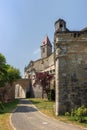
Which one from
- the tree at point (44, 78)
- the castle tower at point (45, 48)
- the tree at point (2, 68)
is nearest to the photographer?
the tree at point (2, 68)

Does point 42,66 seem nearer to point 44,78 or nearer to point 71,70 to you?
point 44,78

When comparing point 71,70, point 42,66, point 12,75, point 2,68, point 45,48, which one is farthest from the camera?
point 45,48

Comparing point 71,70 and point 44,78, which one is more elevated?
point 44,78

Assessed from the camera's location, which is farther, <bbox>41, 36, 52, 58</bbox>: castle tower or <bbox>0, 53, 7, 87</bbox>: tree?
<bbox>41, 36, 52, 58</bbox>: castle tower

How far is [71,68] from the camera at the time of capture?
18.8 meters

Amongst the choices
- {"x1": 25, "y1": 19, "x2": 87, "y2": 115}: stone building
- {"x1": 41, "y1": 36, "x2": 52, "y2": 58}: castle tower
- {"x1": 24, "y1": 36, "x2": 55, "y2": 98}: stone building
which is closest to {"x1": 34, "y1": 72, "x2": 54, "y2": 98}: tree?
{"x1": 24, "y1": 36, "x2": 55, "y2": 98}: stone building

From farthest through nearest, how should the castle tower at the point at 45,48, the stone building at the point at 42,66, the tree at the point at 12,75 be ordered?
the castle tower at the point at 45,48
the stone building at the point at 42,66
the tree at the point at 12,75

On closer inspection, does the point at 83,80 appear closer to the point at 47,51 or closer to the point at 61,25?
the point at 61,25

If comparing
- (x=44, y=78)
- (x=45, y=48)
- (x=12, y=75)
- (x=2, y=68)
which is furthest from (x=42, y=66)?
(x=2, y=68)

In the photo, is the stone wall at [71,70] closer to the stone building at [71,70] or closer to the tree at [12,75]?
the stone building at [71,70]

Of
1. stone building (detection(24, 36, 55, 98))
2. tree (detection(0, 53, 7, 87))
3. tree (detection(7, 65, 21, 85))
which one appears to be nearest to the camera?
tree (detection(0, 53, 7, 87))

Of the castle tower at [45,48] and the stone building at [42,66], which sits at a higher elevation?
the castle tower at [45,48]

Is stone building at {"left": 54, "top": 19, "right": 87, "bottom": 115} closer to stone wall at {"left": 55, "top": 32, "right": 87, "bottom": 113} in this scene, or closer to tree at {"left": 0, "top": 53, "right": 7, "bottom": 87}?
stone wall at {"left": 55, "top": 32, "right": 87, "bottom": 113}

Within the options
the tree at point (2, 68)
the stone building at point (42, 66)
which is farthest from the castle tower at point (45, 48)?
the tree at point (2, 68)
